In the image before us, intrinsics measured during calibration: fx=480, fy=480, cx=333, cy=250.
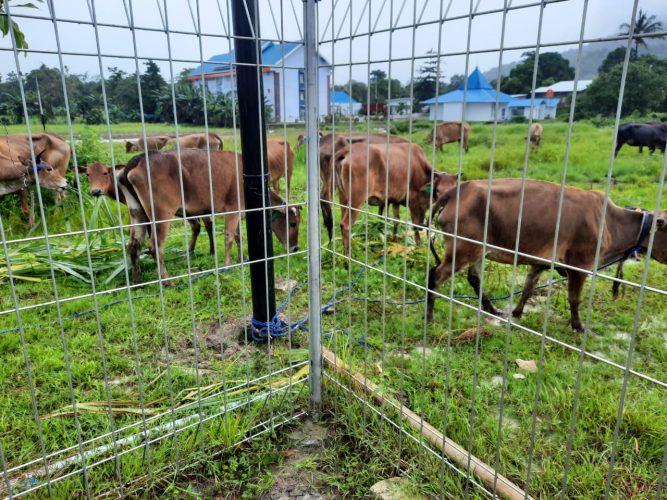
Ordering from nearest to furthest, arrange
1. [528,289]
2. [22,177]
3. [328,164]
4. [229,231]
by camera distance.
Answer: [528,289] < [229,231] < [22,177] < [328,164]

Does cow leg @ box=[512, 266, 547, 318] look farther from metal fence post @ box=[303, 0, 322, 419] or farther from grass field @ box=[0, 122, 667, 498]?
metal fence post @ box=[303, 0, 322, 419]

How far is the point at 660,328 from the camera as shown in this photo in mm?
4168

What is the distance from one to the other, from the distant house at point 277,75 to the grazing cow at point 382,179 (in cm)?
235

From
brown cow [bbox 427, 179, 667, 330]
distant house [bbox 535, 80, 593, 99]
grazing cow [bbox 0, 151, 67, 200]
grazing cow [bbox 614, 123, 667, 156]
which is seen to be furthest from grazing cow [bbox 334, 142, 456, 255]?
grazing cow [bbox 614, 123, 667, 156]

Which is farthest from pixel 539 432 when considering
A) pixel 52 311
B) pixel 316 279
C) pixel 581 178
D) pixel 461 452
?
pixel 581 178

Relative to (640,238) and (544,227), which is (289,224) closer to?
(544,227)

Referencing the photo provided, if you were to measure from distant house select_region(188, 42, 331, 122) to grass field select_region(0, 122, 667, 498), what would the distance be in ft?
1.16

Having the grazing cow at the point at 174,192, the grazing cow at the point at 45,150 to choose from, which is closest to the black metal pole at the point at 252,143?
the grazing cow at the point at 174,192

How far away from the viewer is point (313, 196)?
8.60 feet

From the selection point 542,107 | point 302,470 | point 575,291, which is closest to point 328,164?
point 575,291

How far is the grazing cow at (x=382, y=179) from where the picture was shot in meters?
5.95

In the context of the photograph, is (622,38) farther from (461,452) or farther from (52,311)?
(52,311)

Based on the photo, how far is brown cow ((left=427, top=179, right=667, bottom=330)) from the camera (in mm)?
4031

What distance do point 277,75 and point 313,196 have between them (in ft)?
3.52
